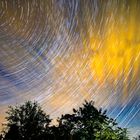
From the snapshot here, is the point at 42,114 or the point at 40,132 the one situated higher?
the point at 42,114

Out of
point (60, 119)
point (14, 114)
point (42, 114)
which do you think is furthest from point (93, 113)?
point (14, 114)

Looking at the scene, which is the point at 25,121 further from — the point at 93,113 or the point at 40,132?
the point at 93,113

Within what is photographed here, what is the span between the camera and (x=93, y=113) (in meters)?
58.5

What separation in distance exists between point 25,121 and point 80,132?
11.8 m

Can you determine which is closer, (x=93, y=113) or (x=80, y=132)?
(x=80, y=132)

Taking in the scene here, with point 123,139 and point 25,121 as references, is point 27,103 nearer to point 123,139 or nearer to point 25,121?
point 25,121

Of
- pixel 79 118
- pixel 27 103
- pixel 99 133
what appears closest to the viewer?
pixel 99 133

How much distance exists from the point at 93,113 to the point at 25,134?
44.6 feet

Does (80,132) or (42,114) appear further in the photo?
(42,114)

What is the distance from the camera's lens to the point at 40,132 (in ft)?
A: 188

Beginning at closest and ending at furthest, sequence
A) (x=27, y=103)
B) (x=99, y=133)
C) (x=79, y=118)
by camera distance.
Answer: (x=99, y=133) < (x=79, y=118) < (x=27, y=103)

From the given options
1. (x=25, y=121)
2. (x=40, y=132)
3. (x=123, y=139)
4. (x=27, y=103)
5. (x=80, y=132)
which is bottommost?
(x=123, y=139)

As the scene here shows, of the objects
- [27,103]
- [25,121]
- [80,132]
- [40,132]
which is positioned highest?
[27,103]

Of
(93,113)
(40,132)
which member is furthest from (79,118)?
(40,132)
